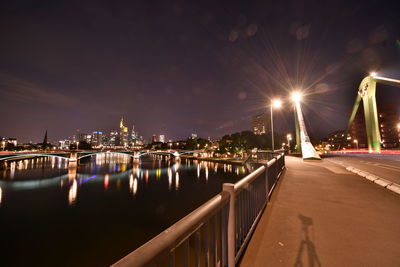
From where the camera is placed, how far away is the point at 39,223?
81.9ft

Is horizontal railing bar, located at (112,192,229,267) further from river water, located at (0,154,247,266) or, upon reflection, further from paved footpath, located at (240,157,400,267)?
river water, located at (0,154,247,266)

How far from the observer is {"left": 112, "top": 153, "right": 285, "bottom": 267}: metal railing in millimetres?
1312

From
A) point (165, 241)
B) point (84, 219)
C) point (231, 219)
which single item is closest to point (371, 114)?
point (231, 219)

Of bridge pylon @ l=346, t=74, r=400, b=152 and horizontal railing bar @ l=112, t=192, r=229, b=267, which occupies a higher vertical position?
bridge pylon @ l=346, t=74, r=400, b=152

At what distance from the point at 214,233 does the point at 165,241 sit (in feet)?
3.89

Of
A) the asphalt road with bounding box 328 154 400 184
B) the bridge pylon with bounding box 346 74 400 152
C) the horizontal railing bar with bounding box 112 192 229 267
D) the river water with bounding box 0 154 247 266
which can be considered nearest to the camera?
the horizontal railing bar with bounding box 112 192 229 267

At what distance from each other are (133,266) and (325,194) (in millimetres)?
7714

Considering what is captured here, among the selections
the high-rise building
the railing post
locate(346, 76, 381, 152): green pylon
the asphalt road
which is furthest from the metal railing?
the high-rise building

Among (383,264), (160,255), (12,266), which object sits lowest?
(12,266)

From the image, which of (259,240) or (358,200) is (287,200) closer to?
(358,200)

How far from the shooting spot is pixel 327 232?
3.84 meters

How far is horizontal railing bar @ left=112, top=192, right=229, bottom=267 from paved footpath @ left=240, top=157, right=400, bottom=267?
1.72m

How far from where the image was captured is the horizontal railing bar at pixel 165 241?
114 centimetres

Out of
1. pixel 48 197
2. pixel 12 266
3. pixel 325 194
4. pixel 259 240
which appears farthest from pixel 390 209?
pixel 48 197
